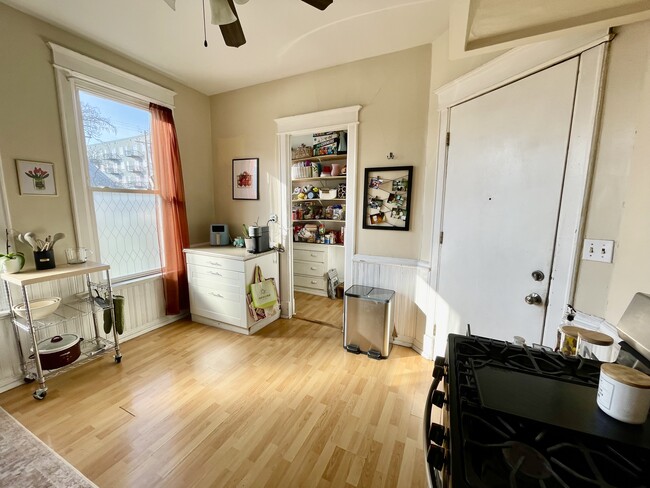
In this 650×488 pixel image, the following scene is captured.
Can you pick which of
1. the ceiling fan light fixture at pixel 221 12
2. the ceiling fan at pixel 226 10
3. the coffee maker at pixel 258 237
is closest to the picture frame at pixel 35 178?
the coffee maker at pixel 258 237

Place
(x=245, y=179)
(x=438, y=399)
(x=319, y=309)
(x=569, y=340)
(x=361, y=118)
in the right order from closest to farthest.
Answer: (x=438, y=399), (x=569, y=340), (x=361, y=118), (x=245, y=179), (x=319, y=309)

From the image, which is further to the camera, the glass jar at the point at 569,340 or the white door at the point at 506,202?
the white door at the point at 506,202

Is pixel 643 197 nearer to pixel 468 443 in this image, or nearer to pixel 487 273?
pixel 487 273

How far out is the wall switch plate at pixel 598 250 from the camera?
121 cm

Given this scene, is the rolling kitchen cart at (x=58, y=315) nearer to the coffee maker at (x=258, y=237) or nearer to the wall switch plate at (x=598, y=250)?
the coffee maker at (x=258, y=237)

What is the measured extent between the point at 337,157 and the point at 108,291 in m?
2.94

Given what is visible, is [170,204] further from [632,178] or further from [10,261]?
[632,178]

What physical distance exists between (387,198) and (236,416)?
2060 mm

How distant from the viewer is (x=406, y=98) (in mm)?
2295

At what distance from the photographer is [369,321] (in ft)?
7.84

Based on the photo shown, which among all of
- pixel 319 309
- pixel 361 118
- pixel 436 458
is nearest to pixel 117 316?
pixel 319 309

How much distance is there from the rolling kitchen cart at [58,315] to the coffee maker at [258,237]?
121 centimetres

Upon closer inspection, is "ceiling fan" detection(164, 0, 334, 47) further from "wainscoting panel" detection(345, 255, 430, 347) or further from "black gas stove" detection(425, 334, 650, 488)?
"wainscoting panel" detection(345, 255, 430, 347)

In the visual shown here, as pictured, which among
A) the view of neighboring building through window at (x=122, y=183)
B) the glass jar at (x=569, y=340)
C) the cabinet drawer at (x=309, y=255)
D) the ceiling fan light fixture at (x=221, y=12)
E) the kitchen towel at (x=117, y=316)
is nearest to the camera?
the glass jar at (x=569, y=340)
